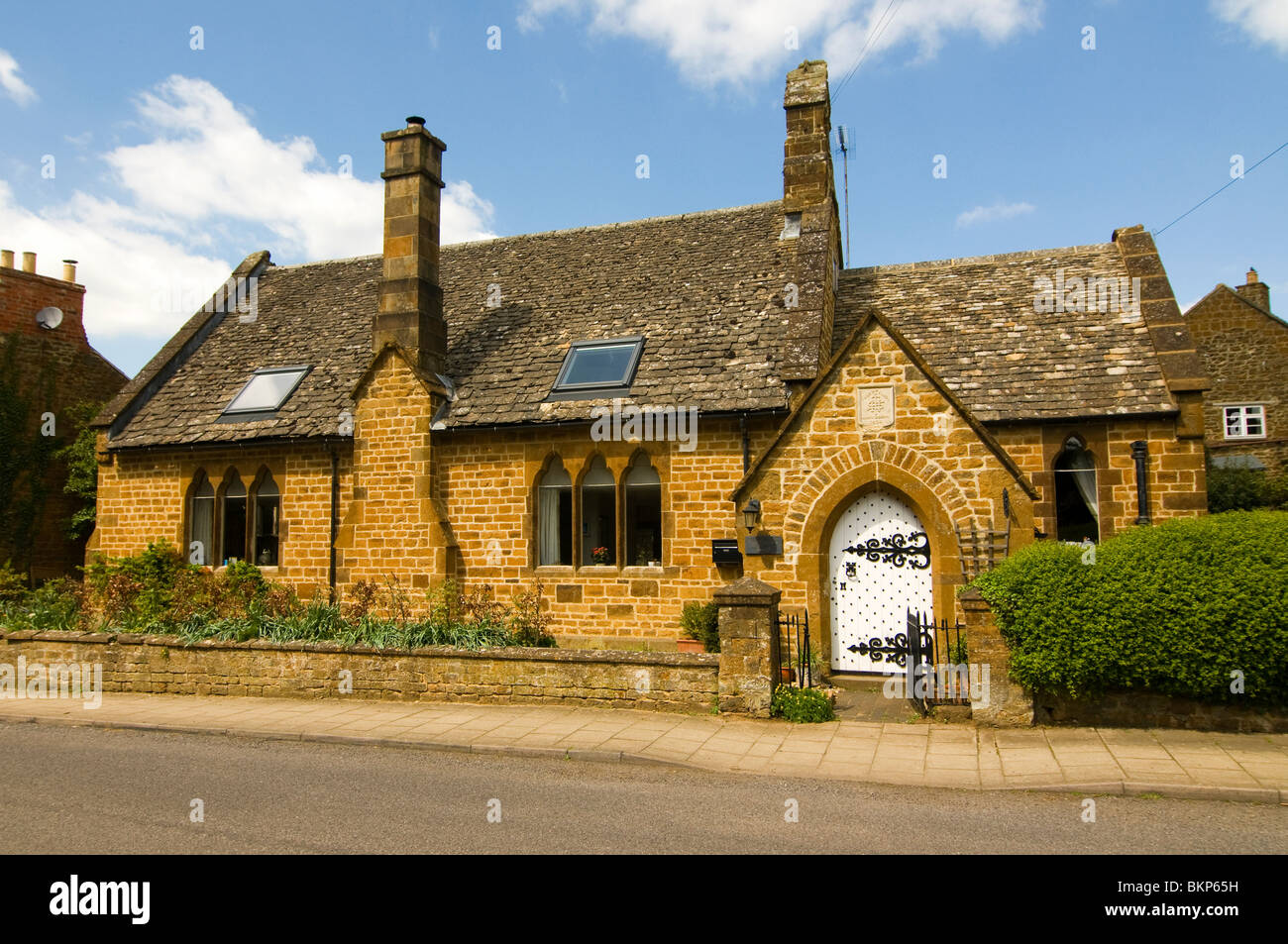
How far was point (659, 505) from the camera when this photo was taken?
1476 centimetres

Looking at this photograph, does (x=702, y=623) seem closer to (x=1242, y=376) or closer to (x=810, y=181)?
(x=810, y=181)

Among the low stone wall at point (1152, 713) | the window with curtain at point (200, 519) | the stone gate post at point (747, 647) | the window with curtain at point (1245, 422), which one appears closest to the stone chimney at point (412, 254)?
the window with curtain at point (200, 519)

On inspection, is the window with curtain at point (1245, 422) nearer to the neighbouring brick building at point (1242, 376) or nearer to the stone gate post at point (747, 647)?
the neighbouring brick building at point (1242, 376)

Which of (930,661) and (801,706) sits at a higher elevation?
(930,661)

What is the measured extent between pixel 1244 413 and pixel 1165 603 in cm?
2486

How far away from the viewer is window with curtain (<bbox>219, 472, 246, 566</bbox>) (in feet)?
58.4

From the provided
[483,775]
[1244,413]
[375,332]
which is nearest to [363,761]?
[483,775]

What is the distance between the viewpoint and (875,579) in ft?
40.7

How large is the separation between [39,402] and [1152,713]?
25.0m

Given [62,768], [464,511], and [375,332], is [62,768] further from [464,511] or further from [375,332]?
[375,332]

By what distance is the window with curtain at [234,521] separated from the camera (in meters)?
17.8

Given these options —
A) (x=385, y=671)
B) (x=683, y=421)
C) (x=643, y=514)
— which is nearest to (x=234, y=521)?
(x=385, y=671)

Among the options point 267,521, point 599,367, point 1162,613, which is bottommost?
point 1162,613

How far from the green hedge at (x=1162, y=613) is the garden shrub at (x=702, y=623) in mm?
4689
